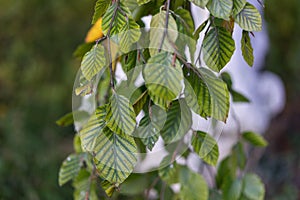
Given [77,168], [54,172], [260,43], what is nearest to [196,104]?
[77,168]

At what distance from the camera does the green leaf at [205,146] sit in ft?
2.08

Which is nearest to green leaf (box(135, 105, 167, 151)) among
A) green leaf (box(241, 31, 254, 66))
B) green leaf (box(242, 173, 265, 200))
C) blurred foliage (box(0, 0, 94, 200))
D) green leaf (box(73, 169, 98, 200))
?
green leaf (box(241, 31, 254, 66))

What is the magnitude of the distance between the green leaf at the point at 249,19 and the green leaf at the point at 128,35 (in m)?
0.12

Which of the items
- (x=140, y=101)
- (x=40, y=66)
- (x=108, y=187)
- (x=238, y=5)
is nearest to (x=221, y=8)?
(x=238, y=5)

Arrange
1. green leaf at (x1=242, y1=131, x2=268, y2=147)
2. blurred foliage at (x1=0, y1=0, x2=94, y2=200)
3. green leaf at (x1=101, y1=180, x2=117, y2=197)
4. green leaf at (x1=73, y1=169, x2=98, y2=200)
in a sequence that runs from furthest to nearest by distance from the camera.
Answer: blurred foliage at (x1=0, y1=0, x2=94, y2=200) < green leaf at (x1=242, y1=131, x2=268, y2=147) < green leaf at (x1=73, y1=169, x2=98, y2=200) < green leaf at (x1=101, y1=180, x2=117, y2=197)

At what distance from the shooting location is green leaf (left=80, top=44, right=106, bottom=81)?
0.48 m

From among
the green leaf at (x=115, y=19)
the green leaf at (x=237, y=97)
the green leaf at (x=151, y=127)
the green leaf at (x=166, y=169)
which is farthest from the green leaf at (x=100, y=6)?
the green leaf at (x=237, y=97)

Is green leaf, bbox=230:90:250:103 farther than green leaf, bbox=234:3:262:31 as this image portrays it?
Yes

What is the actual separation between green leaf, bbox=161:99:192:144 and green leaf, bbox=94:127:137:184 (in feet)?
0.37

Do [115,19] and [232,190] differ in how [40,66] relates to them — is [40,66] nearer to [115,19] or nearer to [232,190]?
[232,190]

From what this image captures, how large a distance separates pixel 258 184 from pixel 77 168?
349 millimetres

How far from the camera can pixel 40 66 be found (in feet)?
7.38

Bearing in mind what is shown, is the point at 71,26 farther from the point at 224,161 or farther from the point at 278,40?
the point at 224,161

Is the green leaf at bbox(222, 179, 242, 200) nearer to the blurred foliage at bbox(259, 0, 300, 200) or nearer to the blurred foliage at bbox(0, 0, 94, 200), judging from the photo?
the blurred foliage at bbox(0, 0, 94, 200)
